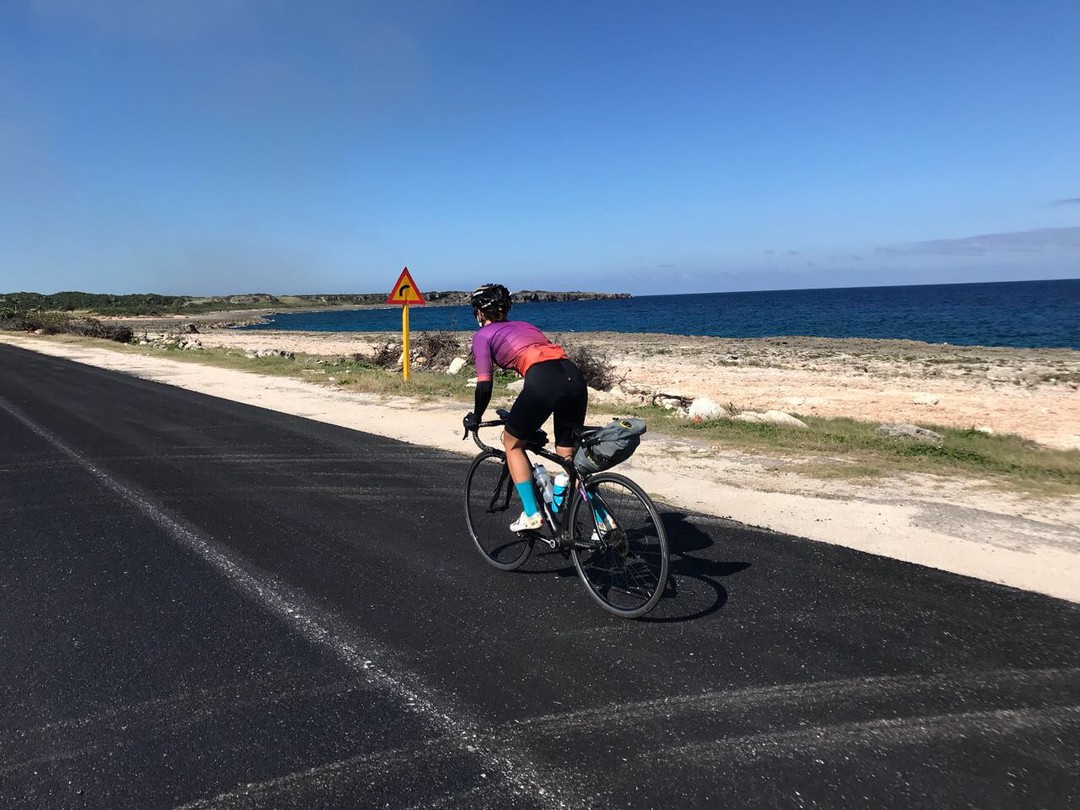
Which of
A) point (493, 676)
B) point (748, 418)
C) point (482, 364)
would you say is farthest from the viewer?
point (748, 418)

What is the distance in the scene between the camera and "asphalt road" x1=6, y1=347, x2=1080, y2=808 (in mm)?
2820

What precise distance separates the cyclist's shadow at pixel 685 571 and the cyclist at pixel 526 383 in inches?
24.6

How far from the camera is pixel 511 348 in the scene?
456cm

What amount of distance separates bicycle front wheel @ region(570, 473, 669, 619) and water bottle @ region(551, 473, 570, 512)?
19 centimetres

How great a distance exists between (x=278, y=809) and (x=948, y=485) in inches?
274

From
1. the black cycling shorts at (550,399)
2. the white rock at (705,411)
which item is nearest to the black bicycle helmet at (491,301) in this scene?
the black cycling shorts at (550,399)

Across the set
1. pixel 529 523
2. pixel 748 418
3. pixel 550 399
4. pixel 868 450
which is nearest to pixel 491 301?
pixel 550 399

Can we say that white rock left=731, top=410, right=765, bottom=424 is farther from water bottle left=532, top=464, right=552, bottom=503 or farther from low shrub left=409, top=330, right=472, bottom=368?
low shrub left=409, top=330, right=472, bottom=368

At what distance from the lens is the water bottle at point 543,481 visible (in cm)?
473

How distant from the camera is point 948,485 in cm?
729

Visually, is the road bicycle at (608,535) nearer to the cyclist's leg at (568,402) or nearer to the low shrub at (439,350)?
A: the cyclist's leg at (568,402)

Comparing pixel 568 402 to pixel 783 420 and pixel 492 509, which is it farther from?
pixel 783 420

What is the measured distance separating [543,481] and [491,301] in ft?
4.17

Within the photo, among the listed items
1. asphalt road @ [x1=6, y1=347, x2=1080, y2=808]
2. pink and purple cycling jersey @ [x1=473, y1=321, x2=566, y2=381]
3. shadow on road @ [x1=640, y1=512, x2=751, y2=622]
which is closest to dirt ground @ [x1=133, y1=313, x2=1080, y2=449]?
shadow on road @ [x1=640, y1=512, x2=751, y2=622]
